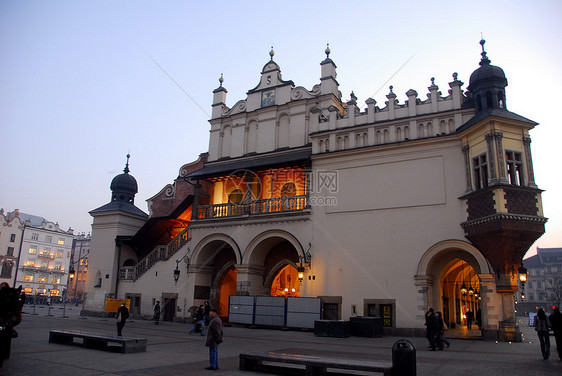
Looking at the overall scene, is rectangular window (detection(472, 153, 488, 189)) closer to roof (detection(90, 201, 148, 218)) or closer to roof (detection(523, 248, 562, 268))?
roof (detection(90, 201, 148, 218))

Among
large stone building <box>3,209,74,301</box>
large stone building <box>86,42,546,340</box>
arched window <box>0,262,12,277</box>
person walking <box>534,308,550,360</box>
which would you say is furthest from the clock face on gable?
arched window <box>0,262,12,277</box>

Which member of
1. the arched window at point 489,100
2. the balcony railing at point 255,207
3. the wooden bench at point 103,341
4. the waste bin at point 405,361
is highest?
the arched window at point 489,100

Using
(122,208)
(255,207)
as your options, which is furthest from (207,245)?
(122,208)

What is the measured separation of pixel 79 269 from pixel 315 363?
10677 cm

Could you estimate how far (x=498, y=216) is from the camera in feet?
60.1

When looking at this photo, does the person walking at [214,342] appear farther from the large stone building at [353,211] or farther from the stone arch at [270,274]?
the stone arch at [270,274]

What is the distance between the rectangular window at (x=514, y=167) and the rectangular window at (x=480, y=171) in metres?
0.94

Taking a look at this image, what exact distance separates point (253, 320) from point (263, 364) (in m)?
13.8

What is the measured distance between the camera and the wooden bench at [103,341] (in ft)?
41.3

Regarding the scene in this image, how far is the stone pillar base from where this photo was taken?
18.4m

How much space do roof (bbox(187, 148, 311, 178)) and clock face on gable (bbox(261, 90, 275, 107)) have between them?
3837mm

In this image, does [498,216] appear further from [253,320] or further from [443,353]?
[253,320]

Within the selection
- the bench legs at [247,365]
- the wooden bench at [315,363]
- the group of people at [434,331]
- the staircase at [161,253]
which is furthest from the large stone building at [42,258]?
the wooden bench at [315,363]

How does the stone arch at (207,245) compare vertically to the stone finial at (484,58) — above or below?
below
